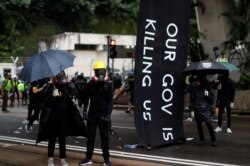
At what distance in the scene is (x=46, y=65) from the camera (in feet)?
31.6

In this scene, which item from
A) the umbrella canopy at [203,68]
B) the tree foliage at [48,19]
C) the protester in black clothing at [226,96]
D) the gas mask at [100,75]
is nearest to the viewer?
the gas mask at [100,75]

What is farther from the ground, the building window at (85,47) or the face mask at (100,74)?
the building window at (85,47)

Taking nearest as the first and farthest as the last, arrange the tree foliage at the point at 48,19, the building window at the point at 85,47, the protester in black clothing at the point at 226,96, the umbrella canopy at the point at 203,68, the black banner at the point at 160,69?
the black banner at the point at 160,69 → the umbrella canopy at the point at 203,68 → the protester in black clothing at the point at 226,96 → the building window at the point at 85,47 → the tree foliage at the point at 48,19

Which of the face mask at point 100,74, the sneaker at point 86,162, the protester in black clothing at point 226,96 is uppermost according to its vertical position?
the face mask at point 100,74

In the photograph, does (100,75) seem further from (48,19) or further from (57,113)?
(48,19)

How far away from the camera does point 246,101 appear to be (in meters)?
21.8

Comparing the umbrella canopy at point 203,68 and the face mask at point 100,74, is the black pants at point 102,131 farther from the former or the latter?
the umbrella canopy at point 203,68

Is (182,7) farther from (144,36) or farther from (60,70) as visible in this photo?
(60,70)

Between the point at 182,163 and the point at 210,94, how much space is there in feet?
8.28

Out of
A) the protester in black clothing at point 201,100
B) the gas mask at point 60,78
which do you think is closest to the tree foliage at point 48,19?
the protester in black clothing at point 201,100

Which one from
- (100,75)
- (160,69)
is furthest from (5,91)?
(100,75)

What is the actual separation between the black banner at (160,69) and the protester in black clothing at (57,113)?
212 centimetres

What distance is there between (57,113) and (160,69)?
288 centimetres

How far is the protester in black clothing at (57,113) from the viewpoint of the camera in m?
9.44
